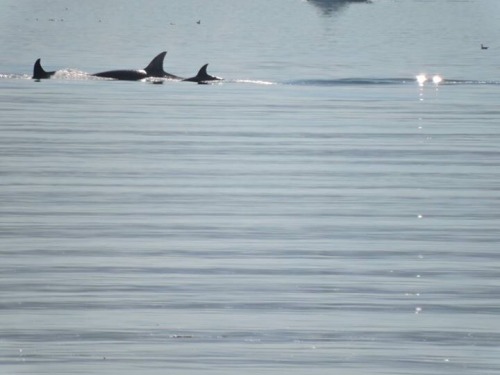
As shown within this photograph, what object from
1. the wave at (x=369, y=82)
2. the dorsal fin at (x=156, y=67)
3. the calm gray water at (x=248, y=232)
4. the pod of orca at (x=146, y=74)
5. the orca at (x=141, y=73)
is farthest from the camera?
the orca at (x=141, y=73)

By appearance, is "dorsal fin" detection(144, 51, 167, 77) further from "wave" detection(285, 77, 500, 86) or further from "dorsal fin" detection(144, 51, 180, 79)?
"wave" detection(285, 77, 500, 86)

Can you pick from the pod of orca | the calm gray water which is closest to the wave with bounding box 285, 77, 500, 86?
the pod of orca

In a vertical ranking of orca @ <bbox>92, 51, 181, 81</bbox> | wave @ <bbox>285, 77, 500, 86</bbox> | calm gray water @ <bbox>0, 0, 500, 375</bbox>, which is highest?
calm gray water @ <bbox>0, 0, 500, 375</bbox>

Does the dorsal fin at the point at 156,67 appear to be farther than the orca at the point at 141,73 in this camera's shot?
No

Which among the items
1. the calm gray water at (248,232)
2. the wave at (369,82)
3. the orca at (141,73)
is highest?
Answer: the calm gray water at (248,232)

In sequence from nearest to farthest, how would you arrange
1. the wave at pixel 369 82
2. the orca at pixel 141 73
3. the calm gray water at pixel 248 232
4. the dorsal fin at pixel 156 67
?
1. the calm gray water at pixel 248 232
2. the wave at pixel 369 82
3. the dorsal fin at pixel 156 67
4. the orca at pixel 141 73

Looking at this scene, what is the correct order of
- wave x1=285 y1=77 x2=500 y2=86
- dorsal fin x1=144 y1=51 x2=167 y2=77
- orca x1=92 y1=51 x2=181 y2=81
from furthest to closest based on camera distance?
orca x1=92 y1=51 x2=181 y2=81 → dorsal fin x1=144 y1=51 x2=167 y2=77 → wave x1=285 y1=77 x2=500 y2=86

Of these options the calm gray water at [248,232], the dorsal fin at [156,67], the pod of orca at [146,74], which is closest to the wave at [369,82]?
the pod of orca at [146,74]

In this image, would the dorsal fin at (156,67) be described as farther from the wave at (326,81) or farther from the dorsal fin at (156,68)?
the wave at (326,81)

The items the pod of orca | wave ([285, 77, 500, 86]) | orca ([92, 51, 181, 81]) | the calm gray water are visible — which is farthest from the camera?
orca ([92, 51, 181, 81])

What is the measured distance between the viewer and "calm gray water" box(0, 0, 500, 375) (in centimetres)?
991

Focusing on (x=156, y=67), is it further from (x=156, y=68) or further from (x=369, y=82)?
(x=369, y=82)

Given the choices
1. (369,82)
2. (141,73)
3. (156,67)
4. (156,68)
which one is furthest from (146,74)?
(369,82)

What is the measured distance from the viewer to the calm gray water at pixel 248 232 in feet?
32.5
